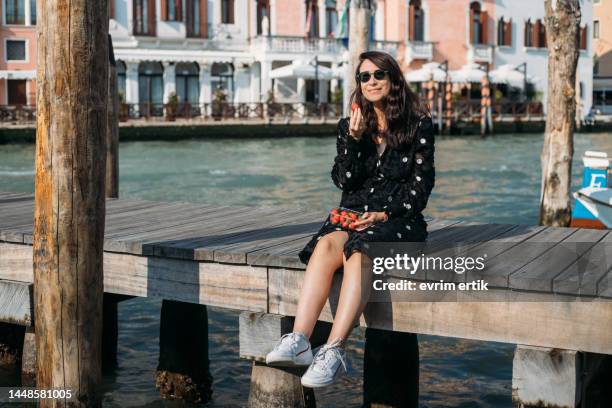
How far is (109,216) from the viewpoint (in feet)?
20.5

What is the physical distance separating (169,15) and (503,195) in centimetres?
2183

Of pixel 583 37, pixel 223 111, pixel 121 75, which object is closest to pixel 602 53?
pixel 583 37

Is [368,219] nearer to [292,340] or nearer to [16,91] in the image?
[292,340]

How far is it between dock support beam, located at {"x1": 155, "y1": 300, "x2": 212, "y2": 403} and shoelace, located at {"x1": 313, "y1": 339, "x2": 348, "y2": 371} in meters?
1.77

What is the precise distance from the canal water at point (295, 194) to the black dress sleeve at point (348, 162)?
1.67m

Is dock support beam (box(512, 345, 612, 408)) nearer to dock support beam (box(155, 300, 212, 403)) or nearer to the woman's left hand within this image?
the woman's left hand

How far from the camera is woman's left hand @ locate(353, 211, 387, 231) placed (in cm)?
431

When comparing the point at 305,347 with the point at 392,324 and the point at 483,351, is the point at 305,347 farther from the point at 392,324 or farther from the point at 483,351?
the point at 483,351

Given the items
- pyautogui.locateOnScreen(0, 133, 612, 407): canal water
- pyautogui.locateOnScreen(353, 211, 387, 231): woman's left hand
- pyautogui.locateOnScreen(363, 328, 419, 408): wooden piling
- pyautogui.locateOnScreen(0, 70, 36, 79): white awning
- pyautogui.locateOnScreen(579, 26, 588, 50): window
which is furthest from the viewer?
pyautogui.locateOnScreen(579, 26, 588, 50): window

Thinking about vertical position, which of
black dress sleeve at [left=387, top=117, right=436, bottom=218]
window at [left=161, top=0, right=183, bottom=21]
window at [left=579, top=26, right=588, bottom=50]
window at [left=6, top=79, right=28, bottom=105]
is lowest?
black dress sleeve at [left=387, top=117, right=436, bottom=218]

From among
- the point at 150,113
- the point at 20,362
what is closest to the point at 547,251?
the point at 20,362

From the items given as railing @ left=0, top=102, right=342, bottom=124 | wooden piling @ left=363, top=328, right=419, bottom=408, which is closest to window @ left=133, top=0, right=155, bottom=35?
railing @ left=0, top=102, right=342, bottom=124

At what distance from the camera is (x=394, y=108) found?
4.43 metres

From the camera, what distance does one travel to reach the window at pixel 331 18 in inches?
1497
